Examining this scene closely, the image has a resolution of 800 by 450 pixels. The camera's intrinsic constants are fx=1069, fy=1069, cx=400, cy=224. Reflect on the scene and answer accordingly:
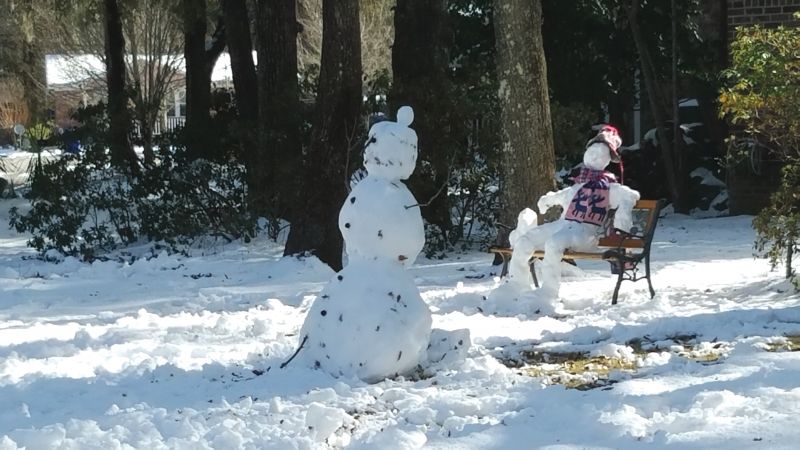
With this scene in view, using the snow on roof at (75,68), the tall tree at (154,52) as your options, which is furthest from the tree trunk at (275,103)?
the snow on roof at (75,68)

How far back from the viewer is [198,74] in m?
20.2

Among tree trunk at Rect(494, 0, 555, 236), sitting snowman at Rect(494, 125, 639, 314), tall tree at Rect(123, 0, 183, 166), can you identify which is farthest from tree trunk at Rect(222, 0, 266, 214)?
tall tree at Rect(123, 0, 183, 166)

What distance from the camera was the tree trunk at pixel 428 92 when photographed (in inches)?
502

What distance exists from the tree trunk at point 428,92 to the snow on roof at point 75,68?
23602mm

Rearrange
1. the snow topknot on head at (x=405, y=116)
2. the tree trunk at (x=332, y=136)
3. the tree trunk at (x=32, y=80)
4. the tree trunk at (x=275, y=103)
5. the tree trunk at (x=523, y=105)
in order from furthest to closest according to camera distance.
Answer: the tree trunk at (x=32, y=80) → the tree trunk at (x=275, y=103) → the tree trunk at (x=332, y=136) → the tree trunk at (x=523, y=105) → the snow topknot on head at (x=405, y=116)

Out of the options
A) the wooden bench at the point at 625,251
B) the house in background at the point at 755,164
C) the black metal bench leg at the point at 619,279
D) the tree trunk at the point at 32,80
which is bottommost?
the black metal bench leg at the point at 619,279

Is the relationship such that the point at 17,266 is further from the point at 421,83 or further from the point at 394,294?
the point at 394,294

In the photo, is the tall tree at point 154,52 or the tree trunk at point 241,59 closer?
the tree trunk at point 241,59

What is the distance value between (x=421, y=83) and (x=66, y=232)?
517 cm

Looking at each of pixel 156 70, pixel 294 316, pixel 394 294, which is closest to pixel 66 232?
pixel 294 316

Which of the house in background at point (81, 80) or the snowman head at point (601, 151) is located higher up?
the house in background at point (81, 80)

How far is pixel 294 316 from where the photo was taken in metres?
8.71

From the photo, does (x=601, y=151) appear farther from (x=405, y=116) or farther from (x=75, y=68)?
(x=75, y=68)

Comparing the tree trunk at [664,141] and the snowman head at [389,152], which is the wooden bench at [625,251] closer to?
Answer: the snowman head at [389,152]
